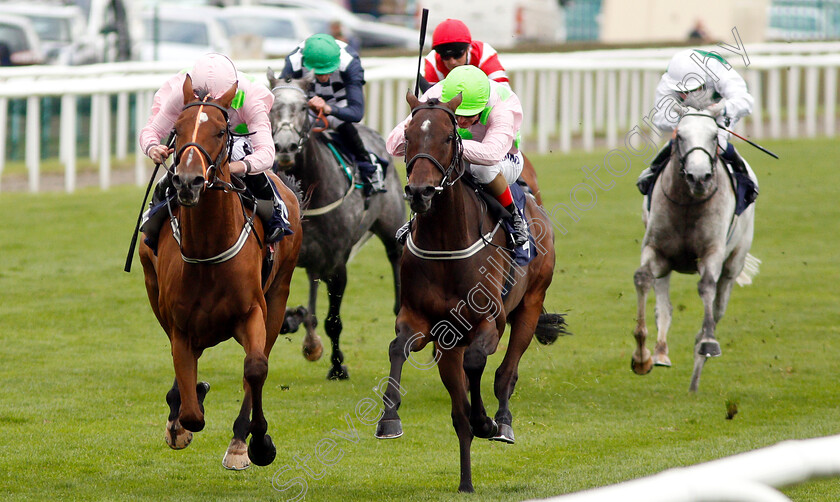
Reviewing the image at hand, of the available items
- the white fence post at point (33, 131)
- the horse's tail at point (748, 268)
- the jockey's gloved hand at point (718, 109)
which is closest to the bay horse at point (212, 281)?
the jockey's gloved hand at point (718, 109)

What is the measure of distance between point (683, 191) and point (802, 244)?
207 inches

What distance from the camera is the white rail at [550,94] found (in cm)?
1407

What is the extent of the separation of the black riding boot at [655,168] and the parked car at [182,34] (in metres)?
12.2

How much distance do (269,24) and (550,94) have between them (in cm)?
719

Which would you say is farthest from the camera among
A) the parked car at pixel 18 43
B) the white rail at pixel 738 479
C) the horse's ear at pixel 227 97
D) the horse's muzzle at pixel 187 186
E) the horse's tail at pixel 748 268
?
the parked car at pixel 18 43

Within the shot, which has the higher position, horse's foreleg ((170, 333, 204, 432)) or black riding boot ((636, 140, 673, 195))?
black riding boot ((636, 140, 673, 195))

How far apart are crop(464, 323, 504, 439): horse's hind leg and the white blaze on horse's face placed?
2.38 meters

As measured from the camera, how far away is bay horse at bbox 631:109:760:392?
7457 mm

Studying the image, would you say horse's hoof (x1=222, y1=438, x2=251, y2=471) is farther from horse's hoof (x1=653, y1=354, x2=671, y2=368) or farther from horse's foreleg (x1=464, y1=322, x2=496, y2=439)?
horse's hoof (x1=653, y1=354, x2=671, y2=368)

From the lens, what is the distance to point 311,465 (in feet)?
19.9

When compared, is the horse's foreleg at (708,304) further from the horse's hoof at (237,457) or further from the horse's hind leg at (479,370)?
the horse's hoof at (237,457)

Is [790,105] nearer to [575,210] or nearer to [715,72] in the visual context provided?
[575,210]

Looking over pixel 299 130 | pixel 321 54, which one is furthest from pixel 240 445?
pixel 321 54

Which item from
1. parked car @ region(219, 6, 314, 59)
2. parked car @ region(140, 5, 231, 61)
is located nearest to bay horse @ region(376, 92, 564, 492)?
parked car @ region(140, 5, 231, 61)
